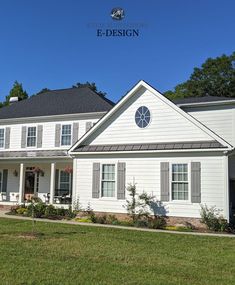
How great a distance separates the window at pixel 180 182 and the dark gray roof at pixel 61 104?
740cm

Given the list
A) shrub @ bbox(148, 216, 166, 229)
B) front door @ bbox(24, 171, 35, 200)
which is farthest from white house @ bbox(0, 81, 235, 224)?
front door @ bbox(24, 171, 35, 200)

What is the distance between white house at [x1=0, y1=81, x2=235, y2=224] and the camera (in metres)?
15.5

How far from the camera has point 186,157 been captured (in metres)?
16.0

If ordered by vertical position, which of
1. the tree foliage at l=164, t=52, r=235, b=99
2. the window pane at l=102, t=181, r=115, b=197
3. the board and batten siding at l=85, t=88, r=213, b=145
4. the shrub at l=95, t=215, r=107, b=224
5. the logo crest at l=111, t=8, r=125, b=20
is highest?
the tree foliage at l=164, t=52, r=235, b=99

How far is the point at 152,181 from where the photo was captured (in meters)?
16.5

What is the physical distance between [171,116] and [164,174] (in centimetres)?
270

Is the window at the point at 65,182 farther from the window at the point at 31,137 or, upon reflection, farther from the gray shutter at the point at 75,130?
the window at the point at 31,137

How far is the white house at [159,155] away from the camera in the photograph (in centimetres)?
1544

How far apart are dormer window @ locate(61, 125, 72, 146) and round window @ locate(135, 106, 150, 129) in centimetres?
626

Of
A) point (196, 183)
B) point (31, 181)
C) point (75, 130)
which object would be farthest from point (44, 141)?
point (196, 183)

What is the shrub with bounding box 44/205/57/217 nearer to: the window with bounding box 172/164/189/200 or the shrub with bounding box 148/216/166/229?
the shrub with bounding box 148/216/166/229

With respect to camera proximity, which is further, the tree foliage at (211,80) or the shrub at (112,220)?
the tree foliage at (211,80)

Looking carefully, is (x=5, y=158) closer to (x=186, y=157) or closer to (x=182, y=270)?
(x=186, y=157)

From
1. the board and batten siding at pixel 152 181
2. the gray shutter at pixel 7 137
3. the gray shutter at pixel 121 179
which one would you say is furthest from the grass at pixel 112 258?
the gray shutter at pixel 7 137
